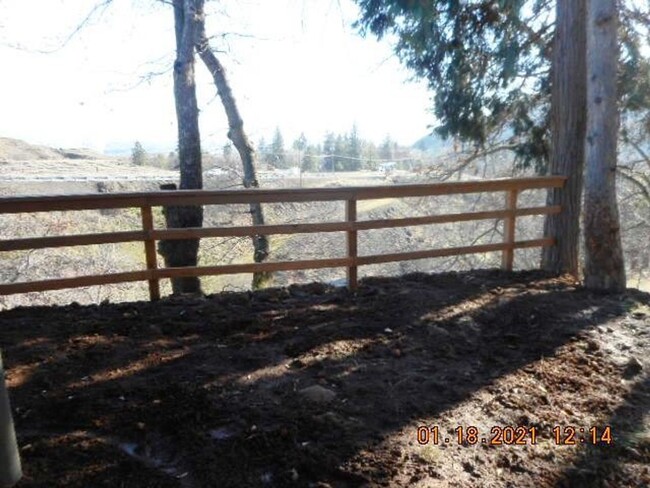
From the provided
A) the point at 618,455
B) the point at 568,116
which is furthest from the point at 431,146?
the point at 618,455

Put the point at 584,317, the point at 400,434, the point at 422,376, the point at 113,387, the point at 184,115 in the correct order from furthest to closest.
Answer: the point at 184,115
the point at 584,317
the point at 422,376
the point at 113,387
the point at 400,434

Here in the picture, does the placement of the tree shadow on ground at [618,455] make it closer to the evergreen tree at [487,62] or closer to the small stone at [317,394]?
the small stone at [317,394]

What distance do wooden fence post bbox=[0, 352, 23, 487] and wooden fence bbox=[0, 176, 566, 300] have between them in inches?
103

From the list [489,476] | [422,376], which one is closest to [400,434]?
[489,476]

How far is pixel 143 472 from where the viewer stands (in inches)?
91.1

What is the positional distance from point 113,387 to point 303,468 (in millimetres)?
1469

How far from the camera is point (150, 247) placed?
4.72m

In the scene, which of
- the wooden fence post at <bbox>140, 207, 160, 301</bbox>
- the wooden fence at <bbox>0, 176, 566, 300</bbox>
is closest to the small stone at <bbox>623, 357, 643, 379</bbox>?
the wooden fence at <bbox>0, 176, 566, 300</bbox>

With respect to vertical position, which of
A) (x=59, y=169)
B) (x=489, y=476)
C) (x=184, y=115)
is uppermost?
(x=184, y=115)

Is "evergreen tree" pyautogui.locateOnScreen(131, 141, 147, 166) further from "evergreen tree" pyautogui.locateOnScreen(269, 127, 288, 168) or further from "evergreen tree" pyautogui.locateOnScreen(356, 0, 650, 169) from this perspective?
"evergreen tree" pyautogui.locateOnScreen(356, 0, 650, 169)

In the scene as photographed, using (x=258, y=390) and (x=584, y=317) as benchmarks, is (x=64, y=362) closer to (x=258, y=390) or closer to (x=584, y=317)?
(x=258, y=390)

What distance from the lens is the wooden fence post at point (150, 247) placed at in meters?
4.60

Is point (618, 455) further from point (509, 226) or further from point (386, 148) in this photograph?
point (386, 148)

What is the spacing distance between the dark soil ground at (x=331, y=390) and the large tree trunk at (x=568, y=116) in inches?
55.8
